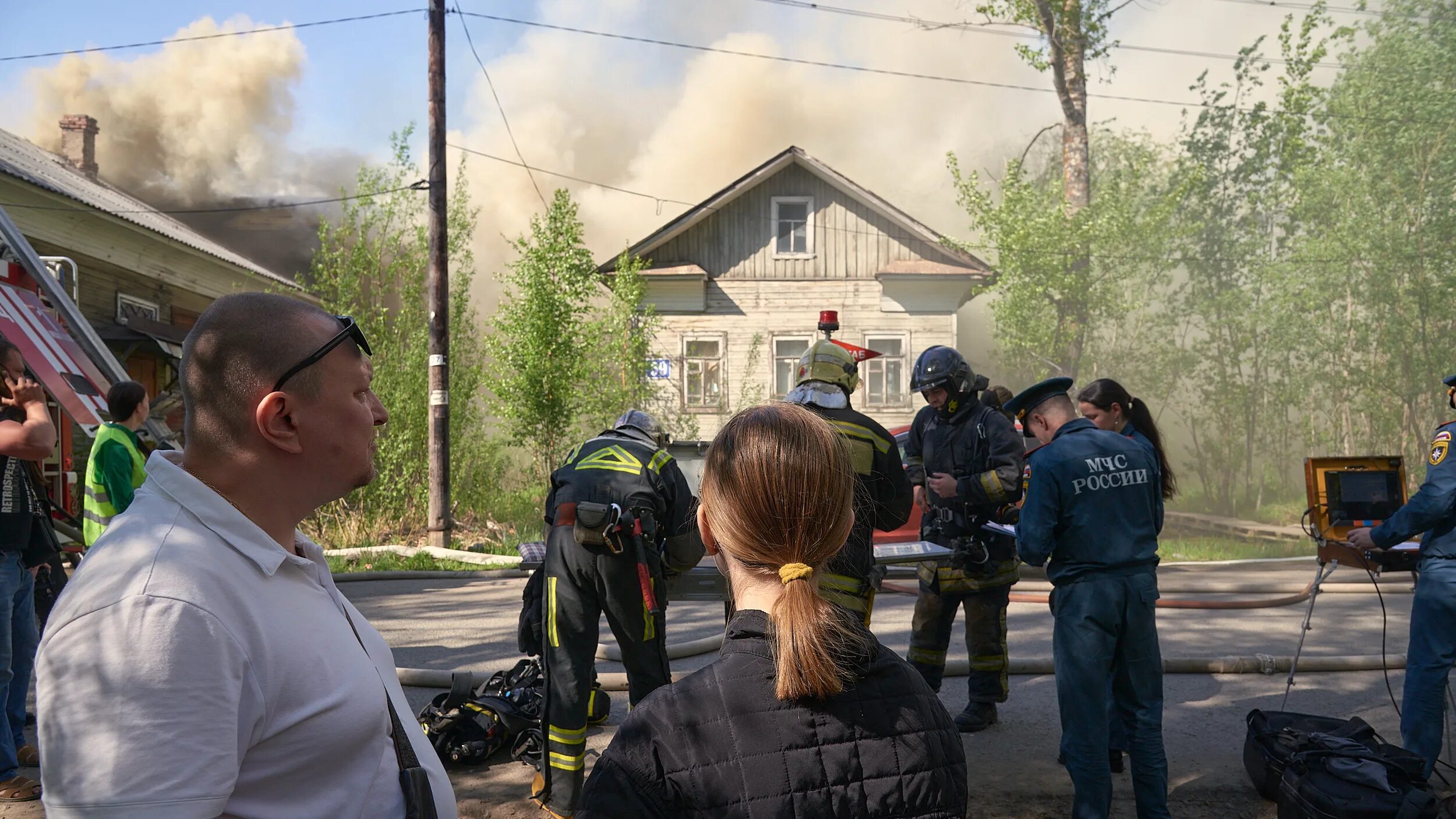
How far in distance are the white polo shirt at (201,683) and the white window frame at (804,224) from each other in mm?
20848

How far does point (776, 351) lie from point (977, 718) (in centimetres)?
1670

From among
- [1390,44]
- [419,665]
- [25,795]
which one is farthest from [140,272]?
[1390,44]

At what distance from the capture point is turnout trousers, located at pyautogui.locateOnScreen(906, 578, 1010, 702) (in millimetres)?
5520

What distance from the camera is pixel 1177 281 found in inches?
1013

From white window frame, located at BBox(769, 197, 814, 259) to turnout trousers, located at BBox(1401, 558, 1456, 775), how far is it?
59.1 ft

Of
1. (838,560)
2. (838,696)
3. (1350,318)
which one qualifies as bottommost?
(838,560)

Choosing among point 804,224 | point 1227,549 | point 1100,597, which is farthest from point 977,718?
point 804,224

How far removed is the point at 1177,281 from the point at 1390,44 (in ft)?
23.0

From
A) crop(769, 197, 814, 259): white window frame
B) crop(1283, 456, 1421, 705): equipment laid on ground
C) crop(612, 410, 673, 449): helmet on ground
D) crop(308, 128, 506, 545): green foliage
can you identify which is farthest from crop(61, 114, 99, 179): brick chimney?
crop(1283, 456, 1421, 705): equipment laid on ground

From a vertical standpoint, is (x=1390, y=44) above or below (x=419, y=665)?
above

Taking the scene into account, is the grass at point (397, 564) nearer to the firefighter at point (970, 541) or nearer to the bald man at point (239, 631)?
the firefighter at point (970, 541)

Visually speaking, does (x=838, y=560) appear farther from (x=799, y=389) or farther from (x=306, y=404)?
(x=306, y=404)

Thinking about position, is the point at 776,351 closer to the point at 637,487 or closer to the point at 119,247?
the point at 119,247

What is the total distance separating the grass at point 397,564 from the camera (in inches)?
456
